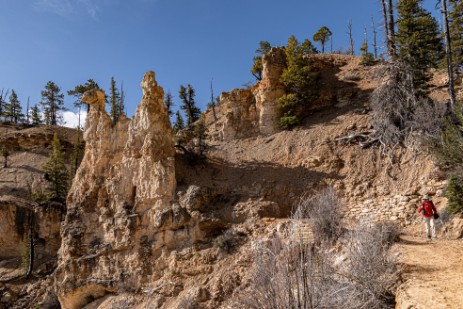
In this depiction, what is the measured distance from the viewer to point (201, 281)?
1214 cm

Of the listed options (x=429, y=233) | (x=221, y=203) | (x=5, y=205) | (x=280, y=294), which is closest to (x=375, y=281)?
(x=280, y=294)

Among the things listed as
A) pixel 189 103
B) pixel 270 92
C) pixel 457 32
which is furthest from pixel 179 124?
pixel 457 32

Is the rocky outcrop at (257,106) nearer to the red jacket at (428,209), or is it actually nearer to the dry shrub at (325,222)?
the dry shrub at (325,222)

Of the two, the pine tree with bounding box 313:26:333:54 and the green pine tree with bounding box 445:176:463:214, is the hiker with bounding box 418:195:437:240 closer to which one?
the green pine tree with bounding box 445:176:463:214

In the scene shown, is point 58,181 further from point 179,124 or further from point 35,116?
point 35,116

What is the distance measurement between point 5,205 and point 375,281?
1103 inches

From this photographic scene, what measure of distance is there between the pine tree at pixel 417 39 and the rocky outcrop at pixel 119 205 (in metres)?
12.5

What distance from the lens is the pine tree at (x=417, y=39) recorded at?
1625 centimetres

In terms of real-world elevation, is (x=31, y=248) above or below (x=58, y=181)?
below

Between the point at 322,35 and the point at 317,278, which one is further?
the point at 322,35

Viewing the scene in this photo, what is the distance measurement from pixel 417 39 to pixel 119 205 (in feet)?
56.0

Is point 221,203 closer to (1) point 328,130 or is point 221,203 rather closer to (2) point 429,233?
(1) point 328,130

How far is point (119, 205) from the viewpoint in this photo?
50.7 feet

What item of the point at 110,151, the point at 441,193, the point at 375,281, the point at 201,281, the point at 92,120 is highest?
the point at 92,120
